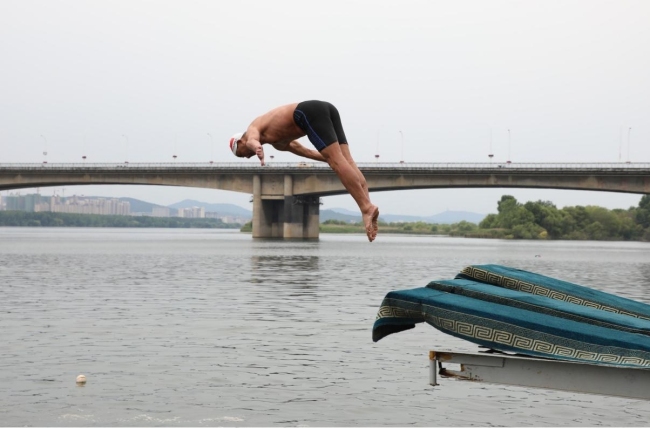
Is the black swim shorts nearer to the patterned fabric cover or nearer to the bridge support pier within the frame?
the patterned fabric cover

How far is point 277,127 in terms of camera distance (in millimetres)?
11445

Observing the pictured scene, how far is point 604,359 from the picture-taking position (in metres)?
8.41

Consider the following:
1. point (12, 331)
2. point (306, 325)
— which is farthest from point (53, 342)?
point (306, 325)

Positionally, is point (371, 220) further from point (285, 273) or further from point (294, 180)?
point (294, 180)

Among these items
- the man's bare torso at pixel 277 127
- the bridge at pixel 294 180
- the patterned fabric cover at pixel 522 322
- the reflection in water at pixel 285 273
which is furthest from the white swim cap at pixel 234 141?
the bridge at pixel 294 180

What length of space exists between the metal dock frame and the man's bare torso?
356 cm

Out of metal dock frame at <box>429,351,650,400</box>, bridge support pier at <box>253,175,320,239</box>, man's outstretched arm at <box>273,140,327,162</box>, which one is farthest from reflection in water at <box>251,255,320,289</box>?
bridge support pier at <box>253,175,320,239</box>

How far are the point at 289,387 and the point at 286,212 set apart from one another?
11352 centimetres

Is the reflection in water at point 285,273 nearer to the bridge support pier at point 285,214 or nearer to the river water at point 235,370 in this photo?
the river water at point 235,370

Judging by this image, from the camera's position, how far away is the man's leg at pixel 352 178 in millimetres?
11148

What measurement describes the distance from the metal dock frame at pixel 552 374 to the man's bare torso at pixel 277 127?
356 centimetres

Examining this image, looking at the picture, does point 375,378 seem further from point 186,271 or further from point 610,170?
point 610,170

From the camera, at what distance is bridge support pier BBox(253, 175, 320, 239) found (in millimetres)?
127938

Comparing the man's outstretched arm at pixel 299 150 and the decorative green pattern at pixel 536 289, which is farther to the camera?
the man's outstretched arm at pixel 299 150
